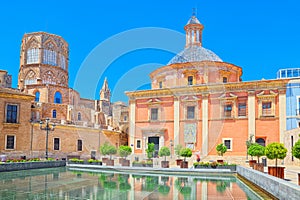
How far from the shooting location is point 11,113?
25406 millimetres

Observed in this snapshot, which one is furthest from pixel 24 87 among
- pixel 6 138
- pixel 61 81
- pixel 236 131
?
pixel 236 131

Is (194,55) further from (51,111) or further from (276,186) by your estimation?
Answer: (276,186)

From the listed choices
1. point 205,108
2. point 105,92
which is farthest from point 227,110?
point 105,92

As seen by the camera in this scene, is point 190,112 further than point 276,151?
Yes

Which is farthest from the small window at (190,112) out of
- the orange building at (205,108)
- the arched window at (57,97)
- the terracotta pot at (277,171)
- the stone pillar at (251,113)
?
the arched window at (57,97)

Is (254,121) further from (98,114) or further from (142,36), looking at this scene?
(98,114)

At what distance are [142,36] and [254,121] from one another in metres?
12.0

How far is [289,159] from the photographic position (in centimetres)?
2130

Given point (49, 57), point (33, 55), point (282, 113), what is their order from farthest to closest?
point (49, 57)
point (33, 55)
point (282, 113)

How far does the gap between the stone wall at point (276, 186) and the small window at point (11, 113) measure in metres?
21.6

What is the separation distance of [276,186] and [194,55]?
25628 millimetres

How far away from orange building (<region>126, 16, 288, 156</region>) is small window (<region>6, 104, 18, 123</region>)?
1077 centimetres

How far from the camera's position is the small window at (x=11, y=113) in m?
25.2

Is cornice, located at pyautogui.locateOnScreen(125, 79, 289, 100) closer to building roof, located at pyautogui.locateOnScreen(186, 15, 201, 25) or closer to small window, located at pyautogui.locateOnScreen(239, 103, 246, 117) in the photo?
small window, located at pyautogui.locateOnScreen(239, 103, 246, 117)
